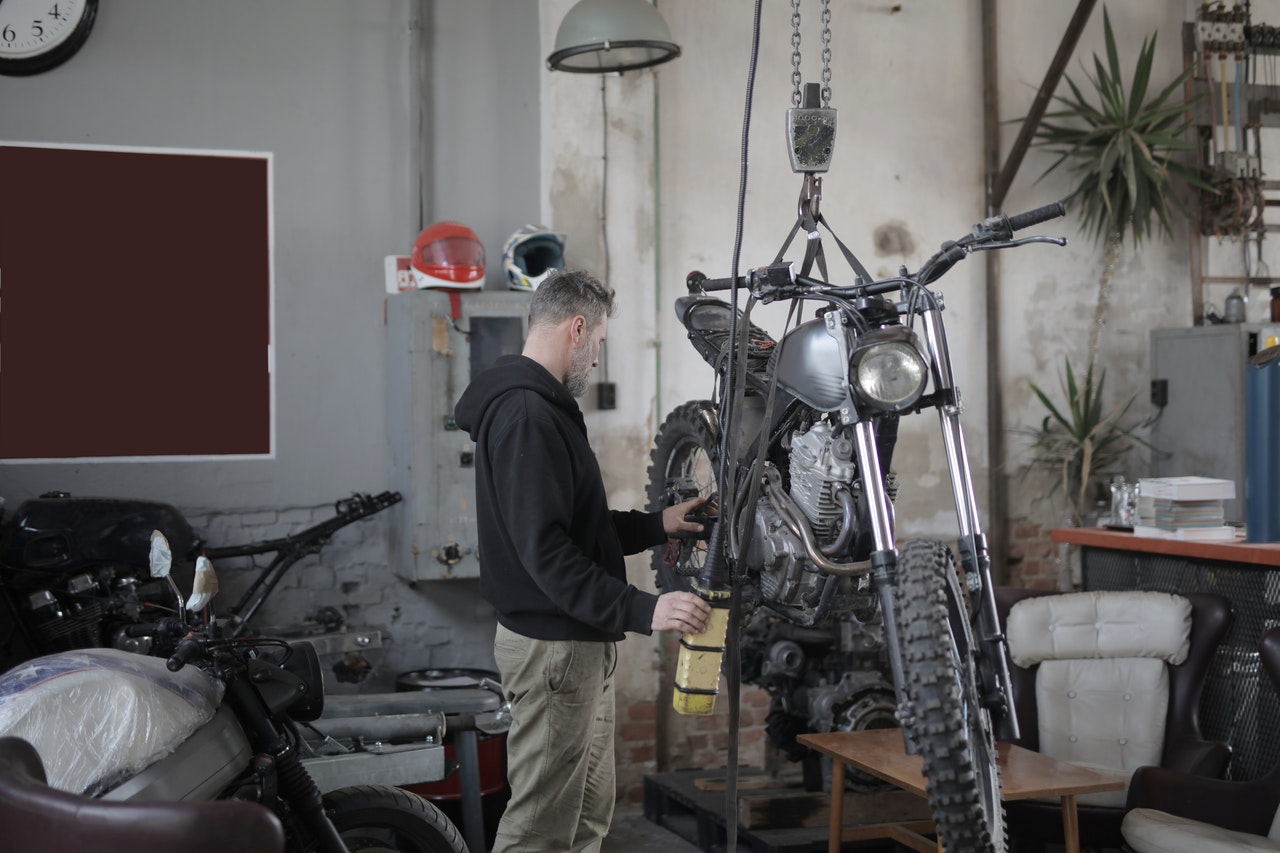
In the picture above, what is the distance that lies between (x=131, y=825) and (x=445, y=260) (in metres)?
3.12

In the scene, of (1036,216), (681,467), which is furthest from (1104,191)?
(1036,216)

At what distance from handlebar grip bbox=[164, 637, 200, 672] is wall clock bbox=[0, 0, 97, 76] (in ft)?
8.76

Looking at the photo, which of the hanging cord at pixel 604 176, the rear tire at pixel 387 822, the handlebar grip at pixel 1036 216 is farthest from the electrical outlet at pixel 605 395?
the handlebar grip at pixel 1036 216

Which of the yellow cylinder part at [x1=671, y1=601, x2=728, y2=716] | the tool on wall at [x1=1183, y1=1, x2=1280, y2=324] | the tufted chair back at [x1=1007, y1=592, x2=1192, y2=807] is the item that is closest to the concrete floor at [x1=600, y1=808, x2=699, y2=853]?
the tufted chair back at [x1=1007, y1=592, x2=1192, y2=807]

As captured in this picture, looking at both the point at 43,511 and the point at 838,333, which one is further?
the point at 43,511

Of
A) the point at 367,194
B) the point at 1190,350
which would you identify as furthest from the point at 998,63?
the point at 367,194

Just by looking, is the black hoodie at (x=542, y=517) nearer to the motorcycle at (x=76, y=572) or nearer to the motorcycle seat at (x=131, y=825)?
the motorcycle seat at (x=131, y=825)

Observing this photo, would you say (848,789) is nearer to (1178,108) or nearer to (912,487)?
(912,487)

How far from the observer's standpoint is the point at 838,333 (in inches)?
102

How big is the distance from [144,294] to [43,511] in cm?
91

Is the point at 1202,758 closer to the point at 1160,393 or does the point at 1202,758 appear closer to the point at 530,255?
the point at 1160,393

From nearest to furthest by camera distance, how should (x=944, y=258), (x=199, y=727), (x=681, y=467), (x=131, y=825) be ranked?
1. (x=131, y=825)
2. (x=199, y=727)
3. (x=944, y=258)
4. (x=681, y=467)

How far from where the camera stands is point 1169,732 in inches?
152

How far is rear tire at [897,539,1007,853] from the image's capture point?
7.26ft
